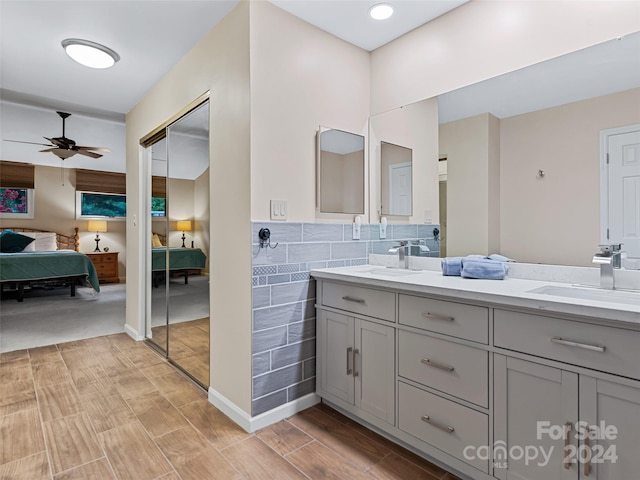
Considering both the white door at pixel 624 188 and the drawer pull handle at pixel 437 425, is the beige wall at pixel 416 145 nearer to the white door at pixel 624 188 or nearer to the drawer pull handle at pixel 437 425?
the white door at pixel 624 188

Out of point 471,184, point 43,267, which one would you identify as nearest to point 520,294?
point 471,184

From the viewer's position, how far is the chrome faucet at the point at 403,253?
2436 millimetres

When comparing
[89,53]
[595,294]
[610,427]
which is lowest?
[610,427]

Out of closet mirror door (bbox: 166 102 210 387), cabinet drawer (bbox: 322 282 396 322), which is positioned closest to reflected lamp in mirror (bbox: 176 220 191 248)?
closet mirror door (bbox: 166 102 210 387)

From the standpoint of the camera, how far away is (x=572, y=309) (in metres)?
1.19

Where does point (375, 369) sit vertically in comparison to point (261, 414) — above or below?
above

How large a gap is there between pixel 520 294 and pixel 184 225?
2.35m

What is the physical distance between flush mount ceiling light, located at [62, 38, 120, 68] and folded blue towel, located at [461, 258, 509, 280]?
2896 millimetres

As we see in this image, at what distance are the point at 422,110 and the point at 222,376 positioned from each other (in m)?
2.18

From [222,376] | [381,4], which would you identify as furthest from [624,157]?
[222,376]

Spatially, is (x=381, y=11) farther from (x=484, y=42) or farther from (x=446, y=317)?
(x=446, y=317)

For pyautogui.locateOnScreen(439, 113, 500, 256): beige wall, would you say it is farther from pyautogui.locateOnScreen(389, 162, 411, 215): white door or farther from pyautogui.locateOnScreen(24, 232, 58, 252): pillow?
pyautogui.locateOnScreen(24, 232, 58, 252): pillow

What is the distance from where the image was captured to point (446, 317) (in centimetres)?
157

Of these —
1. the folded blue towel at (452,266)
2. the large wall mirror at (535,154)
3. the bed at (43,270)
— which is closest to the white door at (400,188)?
the large wall mirror at (535,154)
